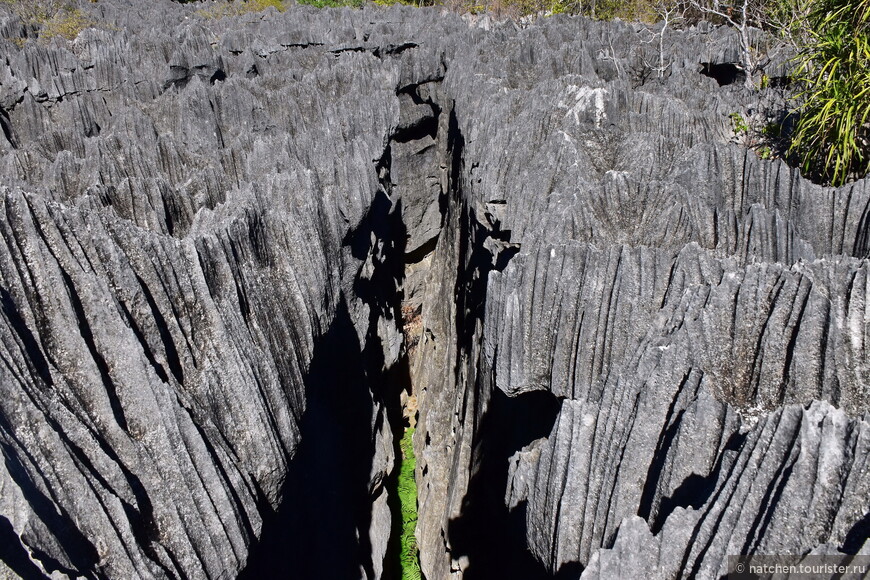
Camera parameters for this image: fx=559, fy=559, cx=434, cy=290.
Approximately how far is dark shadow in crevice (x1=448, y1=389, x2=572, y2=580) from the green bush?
2779mm

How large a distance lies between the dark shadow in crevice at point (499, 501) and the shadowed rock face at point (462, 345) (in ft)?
0.13

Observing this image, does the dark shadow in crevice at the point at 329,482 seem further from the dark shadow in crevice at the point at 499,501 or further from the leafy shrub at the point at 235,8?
the leafy shrub at the point at 235,8

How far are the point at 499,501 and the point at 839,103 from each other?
160 inches

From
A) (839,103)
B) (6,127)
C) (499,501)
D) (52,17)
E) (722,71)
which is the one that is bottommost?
(499,501)

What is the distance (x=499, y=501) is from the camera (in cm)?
469

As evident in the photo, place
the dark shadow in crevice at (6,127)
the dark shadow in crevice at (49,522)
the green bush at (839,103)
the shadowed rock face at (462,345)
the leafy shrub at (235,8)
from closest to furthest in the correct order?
the dark shadow in crevice at (49,522)
the shadowed rock face at (462,345)
the green bush at (839,103)
the dark shadow in crevice at (6,127)
the leafy shrub at (235,8)

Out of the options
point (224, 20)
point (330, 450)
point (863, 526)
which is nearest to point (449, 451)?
point (330, 450)

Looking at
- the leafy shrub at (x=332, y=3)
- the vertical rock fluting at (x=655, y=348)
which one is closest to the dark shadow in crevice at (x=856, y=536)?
the vertical rock fluting at (x=655, y=348)

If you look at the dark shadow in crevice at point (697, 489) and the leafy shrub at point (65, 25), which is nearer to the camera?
the dark shadow in crevice at point (697, 489)

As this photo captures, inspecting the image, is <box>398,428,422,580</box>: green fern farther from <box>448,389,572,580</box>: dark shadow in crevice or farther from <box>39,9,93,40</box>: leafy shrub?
<box>39,9,93,40</box>: leafy shrub

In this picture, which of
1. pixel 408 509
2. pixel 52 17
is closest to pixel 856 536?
pixel 408 509

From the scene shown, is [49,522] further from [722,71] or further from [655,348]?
[722,71]

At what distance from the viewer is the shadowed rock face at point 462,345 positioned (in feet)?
7.48

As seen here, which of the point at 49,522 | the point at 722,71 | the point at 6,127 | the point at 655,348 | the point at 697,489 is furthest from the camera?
the point at 722,71
